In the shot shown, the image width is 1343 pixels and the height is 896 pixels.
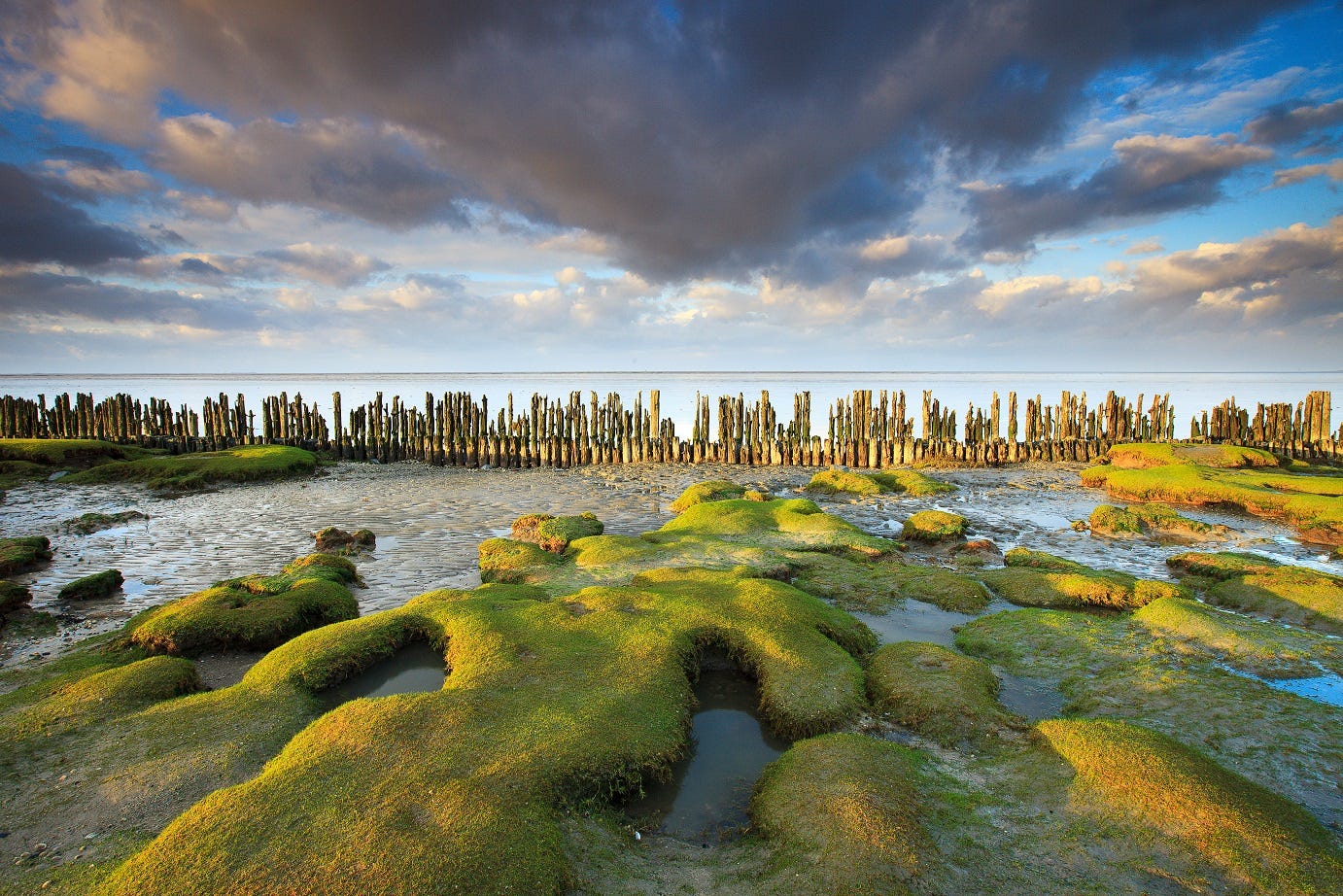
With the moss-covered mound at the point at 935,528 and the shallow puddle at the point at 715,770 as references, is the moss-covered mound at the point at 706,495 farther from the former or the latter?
the shallow puddle at the point at 715,770

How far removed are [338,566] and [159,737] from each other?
4.99 m

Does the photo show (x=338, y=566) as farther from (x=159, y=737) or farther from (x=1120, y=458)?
(x=1120, y=458)

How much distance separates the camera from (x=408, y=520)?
48.1ft

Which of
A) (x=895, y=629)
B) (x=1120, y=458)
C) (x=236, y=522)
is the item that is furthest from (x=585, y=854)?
(x=1120, y=458)

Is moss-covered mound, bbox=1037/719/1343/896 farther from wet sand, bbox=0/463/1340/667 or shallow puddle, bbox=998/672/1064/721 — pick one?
wet sand, bbox=0/463/1340/667

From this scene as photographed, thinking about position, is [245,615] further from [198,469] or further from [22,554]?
[198,469]

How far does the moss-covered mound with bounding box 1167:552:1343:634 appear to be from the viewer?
8055 mm

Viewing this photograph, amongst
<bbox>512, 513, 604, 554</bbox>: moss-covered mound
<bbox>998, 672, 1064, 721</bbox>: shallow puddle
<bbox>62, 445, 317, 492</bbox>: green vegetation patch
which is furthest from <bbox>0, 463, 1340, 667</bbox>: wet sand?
<bbox>998, 672, 1064, 721</bbox>: shallow puddle

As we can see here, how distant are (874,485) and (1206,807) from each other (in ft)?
45.8

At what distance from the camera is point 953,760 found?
16.3 ft

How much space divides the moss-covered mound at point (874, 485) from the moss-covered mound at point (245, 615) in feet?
41.5

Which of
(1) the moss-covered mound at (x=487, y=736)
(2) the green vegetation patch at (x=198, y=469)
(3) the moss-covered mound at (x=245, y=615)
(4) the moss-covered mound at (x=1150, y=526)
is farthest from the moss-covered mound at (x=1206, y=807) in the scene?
(2) the green vegetation patch at (x=198, y=469)

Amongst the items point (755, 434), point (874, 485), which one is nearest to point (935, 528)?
point (874, 485)

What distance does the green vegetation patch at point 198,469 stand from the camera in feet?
59.8
